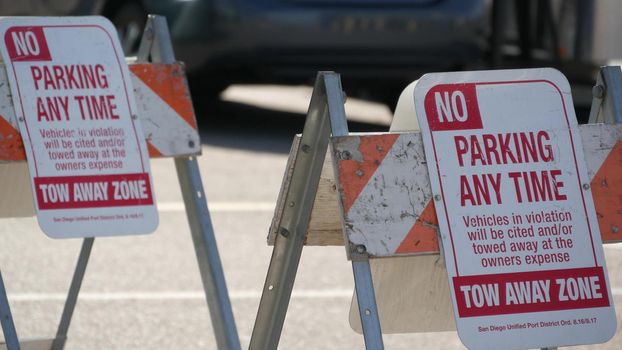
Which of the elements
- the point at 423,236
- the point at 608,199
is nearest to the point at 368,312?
the point at 423,236

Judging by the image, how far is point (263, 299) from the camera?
12.4ft

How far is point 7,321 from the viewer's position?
392 centimetres

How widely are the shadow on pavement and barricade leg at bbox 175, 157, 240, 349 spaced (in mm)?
5062

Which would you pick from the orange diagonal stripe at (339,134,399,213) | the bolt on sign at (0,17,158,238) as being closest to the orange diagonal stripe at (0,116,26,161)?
the bolt on sign at (0,17,158,238)

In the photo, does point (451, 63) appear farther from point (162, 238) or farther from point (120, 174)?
point (120, 174)

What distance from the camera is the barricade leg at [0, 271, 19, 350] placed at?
3904 mm

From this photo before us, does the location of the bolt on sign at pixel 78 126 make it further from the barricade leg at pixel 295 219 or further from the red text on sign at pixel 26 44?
the barricade leg at pixel 295 219

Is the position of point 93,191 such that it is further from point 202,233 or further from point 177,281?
point 177,281

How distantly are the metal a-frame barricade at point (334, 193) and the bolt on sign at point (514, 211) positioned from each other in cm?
5

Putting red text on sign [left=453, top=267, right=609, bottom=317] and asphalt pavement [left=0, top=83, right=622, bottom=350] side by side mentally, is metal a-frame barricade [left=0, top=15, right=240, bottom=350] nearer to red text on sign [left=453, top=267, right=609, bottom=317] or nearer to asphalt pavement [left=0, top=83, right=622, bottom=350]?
asphalt pavement [left=0, top=83, right=622, bottom=350]

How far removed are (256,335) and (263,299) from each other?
10 centimetres

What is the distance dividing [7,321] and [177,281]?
2.31 m

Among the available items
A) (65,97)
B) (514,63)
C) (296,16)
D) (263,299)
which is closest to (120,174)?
(65,97)

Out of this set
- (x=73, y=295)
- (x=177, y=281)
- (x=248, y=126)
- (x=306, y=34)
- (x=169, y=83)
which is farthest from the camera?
(x=248, y=126)
